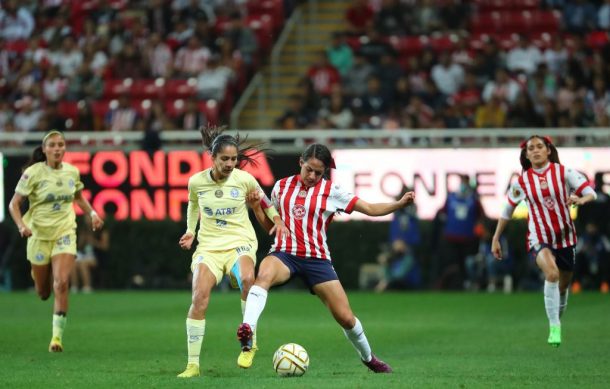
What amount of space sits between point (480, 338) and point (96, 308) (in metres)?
8.31

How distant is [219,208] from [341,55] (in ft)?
57.1

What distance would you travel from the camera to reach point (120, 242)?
90.3 ft

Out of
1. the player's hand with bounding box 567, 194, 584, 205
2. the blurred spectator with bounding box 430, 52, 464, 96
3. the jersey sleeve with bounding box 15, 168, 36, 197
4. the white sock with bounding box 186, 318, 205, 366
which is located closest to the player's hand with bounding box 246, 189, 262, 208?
the white sock with bounding box 186, 318, 205, 366

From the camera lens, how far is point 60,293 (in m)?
14.5

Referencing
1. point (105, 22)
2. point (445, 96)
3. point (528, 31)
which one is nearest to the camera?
point (445, 96)

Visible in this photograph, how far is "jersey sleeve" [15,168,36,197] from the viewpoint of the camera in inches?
587

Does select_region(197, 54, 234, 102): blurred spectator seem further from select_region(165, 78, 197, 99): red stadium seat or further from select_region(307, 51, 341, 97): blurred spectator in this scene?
select_region(307, 51, 341, 97): blurred spectator

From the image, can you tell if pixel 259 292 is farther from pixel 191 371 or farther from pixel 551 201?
pixel 551 201

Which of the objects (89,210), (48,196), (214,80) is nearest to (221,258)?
(89,210)

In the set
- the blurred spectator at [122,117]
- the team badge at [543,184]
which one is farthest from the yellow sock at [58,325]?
the blurred spectator at [122,117]

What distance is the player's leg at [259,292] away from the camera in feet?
35.6

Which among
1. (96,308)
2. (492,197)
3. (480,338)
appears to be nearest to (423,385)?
(480,338)

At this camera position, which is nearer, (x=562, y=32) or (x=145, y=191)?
(x=145, y=191)

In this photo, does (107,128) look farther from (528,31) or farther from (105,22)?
(528,31)
